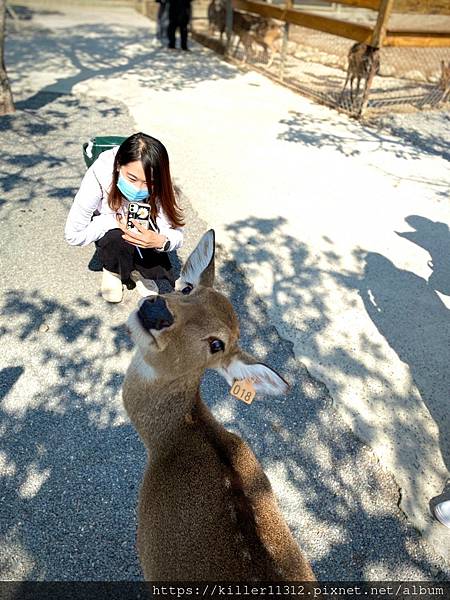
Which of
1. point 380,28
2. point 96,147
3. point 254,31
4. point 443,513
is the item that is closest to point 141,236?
point 96,147

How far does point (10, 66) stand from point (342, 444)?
12104 millimetres

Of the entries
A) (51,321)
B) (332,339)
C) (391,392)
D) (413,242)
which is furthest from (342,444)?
(413,242)

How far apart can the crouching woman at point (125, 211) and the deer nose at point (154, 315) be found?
1590 millimetres

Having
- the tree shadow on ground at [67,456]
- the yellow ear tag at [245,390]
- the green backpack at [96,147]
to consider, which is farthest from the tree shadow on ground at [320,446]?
the green backpack at [96,147]

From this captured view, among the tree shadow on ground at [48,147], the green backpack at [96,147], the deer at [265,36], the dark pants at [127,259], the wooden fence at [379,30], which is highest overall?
the wooden fence at [379,30]

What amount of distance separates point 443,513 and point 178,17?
584 inches

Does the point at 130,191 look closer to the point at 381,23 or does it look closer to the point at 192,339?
the point at 192,339

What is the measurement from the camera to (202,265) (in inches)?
107

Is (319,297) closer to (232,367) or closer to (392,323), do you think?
(392,323)

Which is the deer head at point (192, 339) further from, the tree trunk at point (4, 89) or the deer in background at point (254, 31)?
the deer in background at point (254, 31)

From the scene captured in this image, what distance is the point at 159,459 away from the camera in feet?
8.00

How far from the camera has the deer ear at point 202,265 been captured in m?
2.68

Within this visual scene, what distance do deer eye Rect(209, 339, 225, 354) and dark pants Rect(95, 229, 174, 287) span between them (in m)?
1.87

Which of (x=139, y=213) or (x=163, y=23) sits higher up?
(x=163, y=23)
